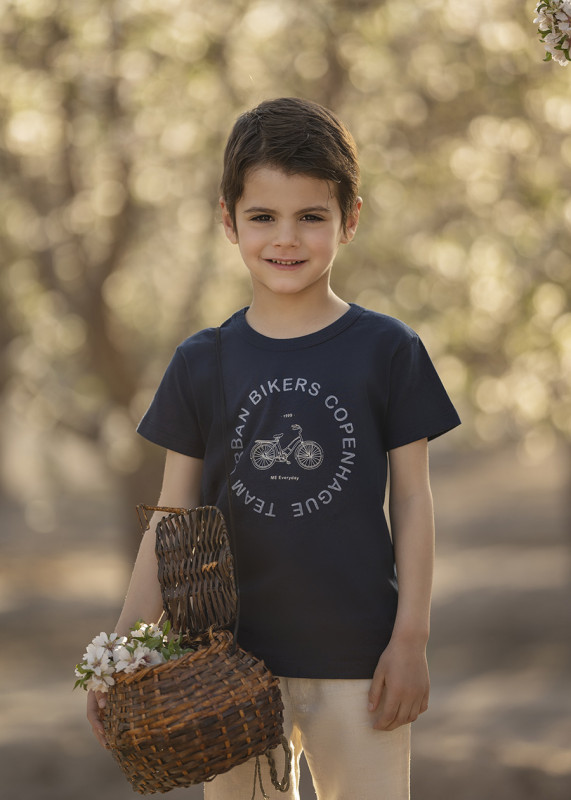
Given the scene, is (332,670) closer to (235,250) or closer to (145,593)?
(145,593)

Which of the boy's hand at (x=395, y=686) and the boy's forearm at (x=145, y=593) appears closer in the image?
the boy's hand at (x=395, y=686)

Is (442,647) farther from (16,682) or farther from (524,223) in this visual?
(524,223)

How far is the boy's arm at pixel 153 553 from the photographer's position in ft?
7.59

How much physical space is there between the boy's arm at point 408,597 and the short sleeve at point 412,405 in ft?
0.11

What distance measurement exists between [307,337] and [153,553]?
562 millimetres

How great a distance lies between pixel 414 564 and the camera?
2162 mm

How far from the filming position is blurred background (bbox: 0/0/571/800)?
21.1 feet

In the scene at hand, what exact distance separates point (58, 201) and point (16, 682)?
16.2ft

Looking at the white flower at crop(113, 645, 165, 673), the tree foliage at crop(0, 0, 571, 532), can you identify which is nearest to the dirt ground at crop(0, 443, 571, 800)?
the tree foliage at crop(0, 0, 571, 532)

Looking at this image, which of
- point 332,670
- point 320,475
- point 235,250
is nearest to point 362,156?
point 235,250

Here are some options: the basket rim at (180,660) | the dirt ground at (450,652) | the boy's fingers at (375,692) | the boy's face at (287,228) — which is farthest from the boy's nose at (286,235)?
the dirt ground at (450,652)

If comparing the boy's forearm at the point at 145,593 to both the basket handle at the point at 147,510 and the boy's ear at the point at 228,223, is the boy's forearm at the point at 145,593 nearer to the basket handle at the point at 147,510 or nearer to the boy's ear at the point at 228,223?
the basket handle at the point at 147,510

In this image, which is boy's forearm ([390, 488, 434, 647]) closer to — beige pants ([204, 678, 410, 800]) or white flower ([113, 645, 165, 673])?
beige pants ([204, 678, 410, 800])

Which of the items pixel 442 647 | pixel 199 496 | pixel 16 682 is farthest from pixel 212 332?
pixel 442 647
